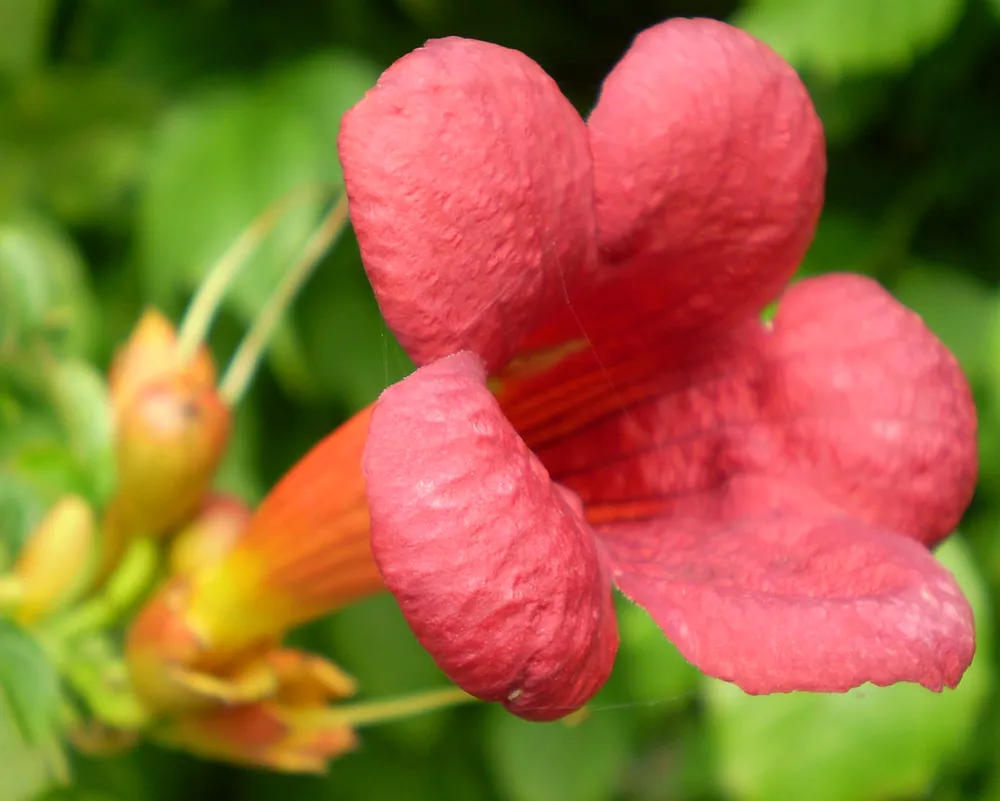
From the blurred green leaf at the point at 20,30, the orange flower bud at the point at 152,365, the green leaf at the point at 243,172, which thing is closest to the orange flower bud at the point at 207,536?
the orange flower bud at the point at 152,365

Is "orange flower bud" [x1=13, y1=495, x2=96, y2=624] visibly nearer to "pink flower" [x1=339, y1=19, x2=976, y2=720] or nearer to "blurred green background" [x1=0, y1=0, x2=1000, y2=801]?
"blurred green background" [x1=0, y1=0, x2=1000, y2=801]

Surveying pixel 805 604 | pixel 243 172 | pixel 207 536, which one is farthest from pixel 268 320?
pixel 805 604

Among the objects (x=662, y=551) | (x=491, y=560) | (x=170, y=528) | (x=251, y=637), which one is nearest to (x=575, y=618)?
(x=491, y=560)

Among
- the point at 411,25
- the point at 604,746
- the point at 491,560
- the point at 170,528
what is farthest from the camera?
the point at 411,25

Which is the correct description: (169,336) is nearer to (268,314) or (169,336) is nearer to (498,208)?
(268,314)

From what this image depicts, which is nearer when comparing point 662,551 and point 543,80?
point 543,80

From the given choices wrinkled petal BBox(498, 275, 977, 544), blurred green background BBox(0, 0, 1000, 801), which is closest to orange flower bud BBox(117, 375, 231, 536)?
blurred green background BBox(0, 0, 1000, 801)

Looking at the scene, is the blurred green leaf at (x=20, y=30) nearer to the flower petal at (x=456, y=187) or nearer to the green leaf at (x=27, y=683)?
the green leaf at (x=27, y=683)
